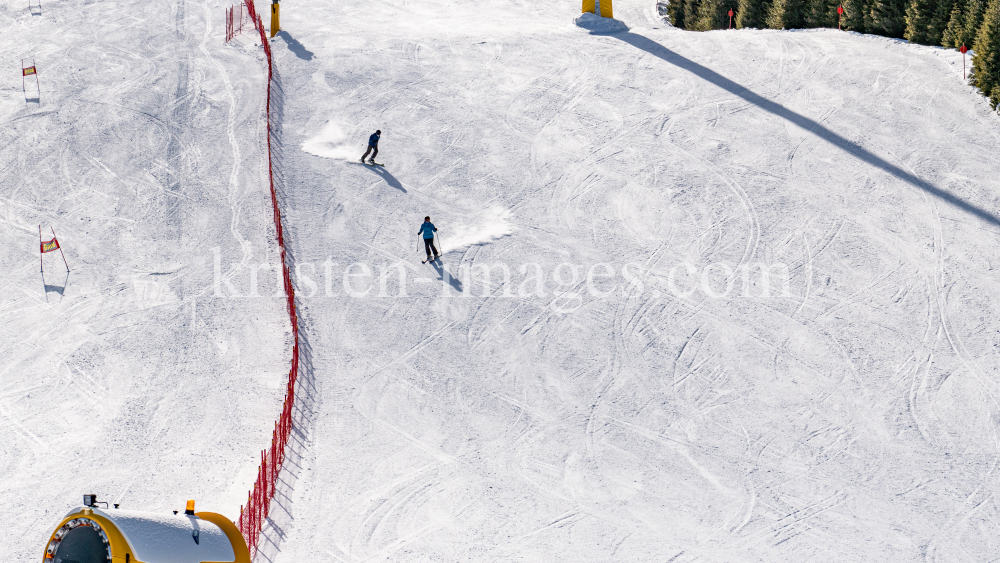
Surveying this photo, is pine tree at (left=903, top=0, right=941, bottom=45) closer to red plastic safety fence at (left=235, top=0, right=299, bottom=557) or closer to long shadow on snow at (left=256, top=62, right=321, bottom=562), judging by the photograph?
long shadow on snow at (left=256, top=62, right=321, bottom=562)

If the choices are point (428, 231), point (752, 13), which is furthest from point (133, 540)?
point (752, 13)

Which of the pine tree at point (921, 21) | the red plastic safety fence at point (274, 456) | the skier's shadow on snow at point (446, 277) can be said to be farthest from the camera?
the pine tree at point (921, 21)

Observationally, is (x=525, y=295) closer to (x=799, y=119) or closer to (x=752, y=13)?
(x=799, y=119)

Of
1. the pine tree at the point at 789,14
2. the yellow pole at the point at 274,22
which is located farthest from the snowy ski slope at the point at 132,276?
the pine tree at the point at 789,14

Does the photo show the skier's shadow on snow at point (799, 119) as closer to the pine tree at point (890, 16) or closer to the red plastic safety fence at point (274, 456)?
the pine tree at point (890, 16)

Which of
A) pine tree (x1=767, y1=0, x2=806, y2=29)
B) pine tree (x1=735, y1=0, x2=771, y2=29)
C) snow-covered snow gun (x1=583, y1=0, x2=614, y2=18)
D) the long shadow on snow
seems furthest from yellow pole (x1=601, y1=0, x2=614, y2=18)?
the long shadow on snow

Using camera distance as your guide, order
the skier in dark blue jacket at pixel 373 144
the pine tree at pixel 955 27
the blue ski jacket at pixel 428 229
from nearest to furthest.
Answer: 1. the blue ski jacket at pixel 428 229
2. the skier in dark blue jacket at pixel 373 144
3. the pine tree at pixel 955 27

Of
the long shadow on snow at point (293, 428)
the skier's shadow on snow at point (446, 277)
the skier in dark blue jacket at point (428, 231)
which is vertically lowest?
the long shadow on snow at point (293, 428)
